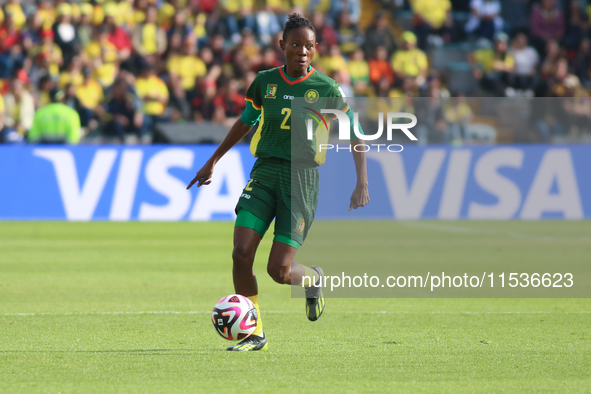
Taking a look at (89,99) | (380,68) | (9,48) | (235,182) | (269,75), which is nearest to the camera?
(269,75)

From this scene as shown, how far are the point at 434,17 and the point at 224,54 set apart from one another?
6612 millimetres

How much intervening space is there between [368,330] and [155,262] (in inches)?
212

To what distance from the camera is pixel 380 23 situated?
23688 mm

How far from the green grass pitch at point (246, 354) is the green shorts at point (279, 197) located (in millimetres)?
820

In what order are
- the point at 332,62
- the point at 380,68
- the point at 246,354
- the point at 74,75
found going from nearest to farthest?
the point at 246,354, the point at 74,75, the point at 332,62, the point at 380,68

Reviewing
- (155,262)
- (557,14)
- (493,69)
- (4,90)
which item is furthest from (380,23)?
(155,262)

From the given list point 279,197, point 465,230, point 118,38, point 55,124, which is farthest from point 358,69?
point 279,197

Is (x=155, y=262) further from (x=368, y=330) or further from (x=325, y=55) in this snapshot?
(x=325, y=55)

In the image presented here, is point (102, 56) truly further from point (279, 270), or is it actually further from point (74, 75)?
point (279, 270)

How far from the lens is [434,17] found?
25.3 meters

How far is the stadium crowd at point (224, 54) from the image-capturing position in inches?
777

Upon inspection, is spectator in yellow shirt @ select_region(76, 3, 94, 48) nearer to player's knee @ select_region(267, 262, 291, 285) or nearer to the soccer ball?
player's knee @ select_region(267, 262, 291, 285)

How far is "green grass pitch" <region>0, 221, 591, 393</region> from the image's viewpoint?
5191mm

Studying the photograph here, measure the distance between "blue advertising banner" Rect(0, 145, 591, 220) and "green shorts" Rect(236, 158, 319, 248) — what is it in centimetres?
1019
